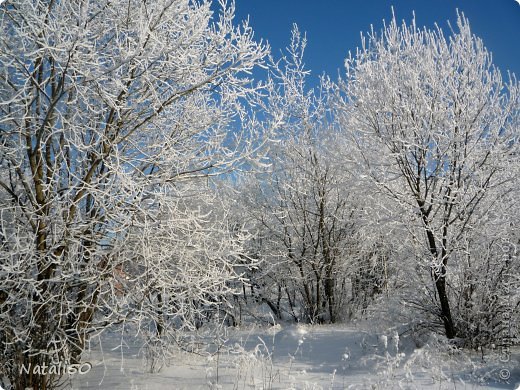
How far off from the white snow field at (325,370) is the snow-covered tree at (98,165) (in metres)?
0.55

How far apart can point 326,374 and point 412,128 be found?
3367 mm

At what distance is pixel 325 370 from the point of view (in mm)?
4867

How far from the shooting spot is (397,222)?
583 cm

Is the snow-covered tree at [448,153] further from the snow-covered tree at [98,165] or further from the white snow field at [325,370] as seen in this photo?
the snow-covered tree at [98,165]

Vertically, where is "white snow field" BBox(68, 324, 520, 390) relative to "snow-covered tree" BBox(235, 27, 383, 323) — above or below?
below

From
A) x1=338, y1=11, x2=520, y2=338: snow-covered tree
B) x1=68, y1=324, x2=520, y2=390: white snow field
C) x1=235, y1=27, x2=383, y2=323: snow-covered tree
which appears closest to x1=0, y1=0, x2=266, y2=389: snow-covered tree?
x1=68, y1=324, x2=520, y2=390: white snow field

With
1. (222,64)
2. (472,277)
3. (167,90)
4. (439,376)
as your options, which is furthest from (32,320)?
(472,277)

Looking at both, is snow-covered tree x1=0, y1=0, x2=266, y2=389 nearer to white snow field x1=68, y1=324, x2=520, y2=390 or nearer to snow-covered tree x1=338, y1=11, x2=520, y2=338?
white snow field x1=68, y1=324, x2=520, y2=390

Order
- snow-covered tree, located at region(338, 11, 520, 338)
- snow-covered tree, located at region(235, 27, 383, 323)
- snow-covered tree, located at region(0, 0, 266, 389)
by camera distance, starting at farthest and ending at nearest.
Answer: snow-covered tree, located at region(235, 27, 383, 323), snow-covered tree, located at region(338, 11, 520, 338), snow-covered tree, located at region(0, 0, 266, 389)

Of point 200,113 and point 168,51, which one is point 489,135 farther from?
point 168,51

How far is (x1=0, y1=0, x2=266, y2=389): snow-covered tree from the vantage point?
3764 mm

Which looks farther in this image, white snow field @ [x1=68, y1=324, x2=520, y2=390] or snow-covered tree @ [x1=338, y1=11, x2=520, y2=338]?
snow-covered tree @ [x1=338, y1=11, x2=520, y2=338]

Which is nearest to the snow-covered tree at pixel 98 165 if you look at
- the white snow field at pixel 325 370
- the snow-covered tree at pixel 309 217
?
the white snow field at pixel 325 370

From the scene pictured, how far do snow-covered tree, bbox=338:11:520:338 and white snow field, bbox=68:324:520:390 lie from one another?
38.2 inches
